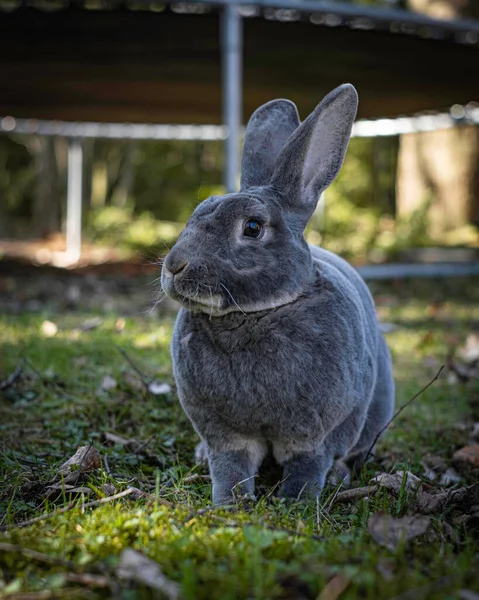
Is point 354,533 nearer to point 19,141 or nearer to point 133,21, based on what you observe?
point 133,21

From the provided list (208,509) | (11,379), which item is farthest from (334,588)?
(11,379)

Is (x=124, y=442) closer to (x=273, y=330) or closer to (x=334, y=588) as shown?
(x=273, y=330)

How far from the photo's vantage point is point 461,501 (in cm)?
264

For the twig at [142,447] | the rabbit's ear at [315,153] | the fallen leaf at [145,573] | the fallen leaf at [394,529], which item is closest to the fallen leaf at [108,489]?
the twig at [142,447]

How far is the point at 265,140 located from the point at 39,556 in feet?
6.51

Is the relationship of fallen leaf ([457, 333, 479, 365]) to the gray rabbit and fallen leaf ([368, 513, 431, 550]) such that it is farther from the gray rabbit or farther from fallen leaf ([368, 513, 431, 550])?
fallen leaf ([368, 513, 431, 550])

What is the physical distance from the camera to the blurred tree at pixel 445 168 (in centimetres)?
1263

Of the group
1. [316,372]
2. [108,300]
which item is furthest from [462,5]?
[316,372]

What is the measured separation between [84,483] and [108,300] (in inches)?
199

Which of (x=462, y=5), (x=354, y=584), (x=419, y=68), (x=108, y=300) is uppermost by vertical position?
(x=462, y=5)

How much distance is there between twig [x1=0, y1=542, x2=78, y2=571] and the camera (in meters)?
1.85

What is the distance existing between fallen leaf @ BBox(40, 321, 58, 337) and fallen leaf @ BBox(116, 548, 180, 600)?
12.9ft

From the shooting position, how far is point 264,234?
2.67 m

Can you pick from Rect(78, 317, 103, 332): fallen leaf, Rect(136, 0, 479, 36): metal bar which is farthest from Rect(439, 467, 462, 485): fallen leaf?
Rect(136, 0, 479, 36): metal bar
